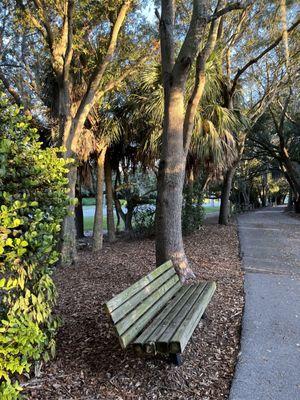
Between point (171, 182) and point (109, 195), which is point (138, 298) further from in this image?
point (109, 195)

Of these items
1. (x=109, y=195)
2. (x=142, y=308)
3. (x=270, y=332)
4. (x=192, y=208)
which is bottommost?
(x=270, y=332)

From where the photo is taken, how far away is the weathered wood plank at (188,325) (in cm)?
326

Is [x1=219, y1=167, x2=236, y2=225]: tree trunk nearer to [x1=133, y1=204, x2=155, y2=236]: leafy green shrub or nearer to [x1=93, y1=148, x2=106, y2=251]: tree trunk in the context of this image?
[x1=133, y1=204, x2=155, y2=236]: leafy green shrub

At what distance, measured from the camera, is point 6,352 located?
2.68 metres

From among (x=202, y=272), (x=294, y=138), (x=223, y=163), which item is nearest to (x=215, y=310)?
(x=202, y=272)

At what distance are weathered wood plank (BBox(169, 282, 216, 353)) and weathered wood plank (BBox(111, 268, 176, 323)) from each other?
1.64 feet

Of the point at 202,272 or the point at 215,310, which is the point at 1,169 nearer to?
the point at 215,310

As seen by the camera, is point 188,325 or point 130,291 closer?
point 188,325

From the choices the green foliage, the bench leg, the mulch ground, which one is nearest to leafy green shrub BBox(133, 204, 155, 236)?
the green foliage

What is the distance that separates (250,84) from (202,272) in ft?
48.5

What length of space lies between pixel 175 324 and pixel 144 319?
0.33 metres

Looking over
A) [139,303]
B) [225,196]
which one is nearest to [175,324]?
[139,303]

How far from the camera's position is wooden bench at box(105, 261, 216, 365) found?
3.29 m

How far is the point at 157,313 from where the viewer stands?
4.27m
